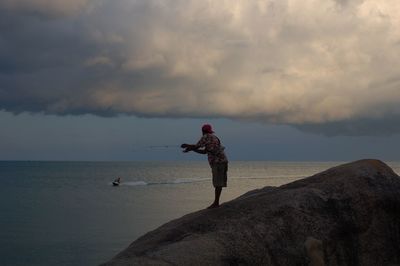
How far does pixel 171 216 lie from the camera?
157 feet

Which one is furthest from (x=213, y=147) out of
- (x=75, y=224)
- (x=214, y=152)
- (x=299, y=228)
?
(x=75, y=224)

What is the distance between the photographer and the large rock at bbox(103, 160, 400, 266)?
955 cm

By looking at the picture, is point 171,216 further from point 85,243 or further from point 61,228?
point 85,243

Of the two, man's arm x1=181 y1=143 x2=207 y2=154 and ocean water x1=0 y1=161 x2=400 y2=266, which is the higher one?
man's arm x1=181 y1=143 x2=207 y2=154

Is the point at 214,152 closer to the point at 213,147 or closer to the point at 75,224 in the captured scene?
the point at 213,147

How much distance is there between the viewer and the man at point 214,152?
11.6 meters

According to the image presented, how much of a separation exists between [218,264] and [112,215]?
42044 mm

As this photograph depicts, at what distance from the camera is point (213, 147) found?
11.6 metres

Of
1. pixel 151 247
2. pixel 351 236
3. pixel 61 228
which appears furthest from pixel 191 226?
pixel 61 228

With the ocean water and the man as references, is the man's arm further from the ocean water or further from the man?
the ocean water

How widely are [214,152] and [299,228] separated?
7.78 ft

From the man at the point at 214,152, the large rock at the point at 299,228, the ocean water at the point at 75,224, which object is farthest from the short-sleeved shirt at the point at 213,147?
the ocean water at the point at 75,224

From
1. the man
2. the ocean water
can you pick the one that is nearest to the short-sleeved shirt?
the man

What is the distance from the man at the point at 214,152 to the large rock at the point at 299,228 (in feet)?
1.95
